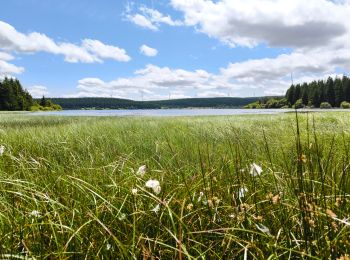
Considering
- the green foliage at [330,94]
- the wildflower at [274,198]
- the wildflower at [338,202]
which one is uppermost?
the green foliage at [330,94]

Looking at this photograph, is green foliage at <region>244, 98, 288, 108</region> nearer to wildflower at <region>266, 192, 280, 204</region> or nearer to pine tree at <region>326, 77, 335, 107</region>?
wildflower at <region>266, 192, 280, 204</region>

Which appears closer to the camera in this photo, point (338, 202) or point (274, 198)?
point (274, 198)

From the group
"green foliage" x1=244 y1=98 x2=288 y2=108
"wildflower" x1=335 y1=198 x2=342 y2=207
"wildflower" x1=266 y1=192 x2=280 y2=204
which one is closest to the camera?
"wildflower" x1=266 y1=192 x2=280 y2=204

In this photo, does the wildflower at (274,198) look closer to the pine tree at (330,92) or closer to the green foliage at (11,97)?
the green foliage at (11,97)

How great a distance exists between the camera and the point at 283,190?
10.1 ft

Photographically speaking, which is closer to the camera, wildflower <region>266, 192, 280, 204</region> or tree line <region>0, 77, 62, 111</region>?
wildflower <region>266, 192, 280, 204</region>

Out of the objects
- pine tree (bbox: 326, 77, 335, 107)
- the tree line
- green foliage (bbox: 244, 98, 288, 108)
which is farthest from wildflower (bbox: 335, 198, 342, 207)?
pine tree (bbox: 326, 77, 335, 107)

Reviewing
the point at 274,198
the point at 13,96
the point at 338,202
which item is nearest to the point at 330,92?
the point at 13,96

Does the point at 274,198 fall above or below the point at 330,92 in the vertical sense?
below

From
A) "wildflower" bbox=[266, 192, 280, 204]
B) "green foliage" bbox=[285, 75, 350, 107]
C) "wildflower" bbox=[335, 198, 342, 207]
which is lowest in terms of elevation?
"wildflower" bbox=[335, 198, 342, 207]

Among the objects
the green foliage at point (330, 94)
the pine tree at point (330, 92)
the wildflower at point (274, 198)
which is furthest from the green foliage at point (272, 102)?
the pine tree at point (330, 92)

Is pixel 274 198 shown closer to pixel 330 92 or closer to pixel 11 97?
pixel 11 97

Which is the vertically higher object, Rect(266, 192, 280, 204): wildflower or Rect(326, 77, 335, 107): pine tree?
Rect(326, 77, 335, 107): pine tree

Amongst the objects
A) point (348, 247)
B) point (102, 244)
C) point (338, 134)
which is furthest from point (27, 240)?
point (338, 134)
